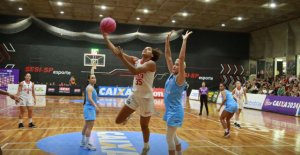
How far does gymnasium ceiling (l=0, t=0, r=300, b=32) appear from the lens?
20.5 meters

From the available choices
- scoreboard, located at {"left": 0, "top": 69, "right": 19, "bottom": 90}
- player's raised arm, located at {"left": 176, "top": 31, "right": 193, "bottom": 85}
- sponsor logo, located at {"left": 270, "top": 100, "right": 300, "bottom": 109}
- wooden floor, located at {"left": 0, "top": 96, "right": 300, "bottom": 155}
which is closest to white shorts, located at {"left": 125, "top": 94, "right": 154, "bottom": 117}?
player's raised arm, located at {"left": 176, "top": 31, "right": 193, "bottom": 85}

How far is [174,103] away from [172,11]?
18.6m

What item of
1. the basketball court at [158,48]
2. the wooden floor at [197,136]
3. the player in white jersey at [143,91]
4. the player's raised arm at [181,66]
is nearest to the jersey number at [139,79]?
the player in white jersey at [143,91]

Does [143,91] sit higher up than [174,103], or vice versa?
[143,91]

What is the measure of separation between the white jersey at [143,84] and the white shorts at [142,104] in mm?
76

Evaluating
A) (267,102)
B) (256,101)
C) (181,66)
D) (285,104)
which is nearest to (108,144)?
(181,66)

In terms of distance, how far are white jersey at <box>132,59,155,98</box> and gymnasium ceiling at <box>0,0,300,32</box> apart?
51.3 feet

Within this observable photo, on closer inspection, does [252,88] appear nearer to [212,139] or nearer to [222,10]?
[222,10]

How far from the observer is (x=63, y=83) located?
86.3 feet

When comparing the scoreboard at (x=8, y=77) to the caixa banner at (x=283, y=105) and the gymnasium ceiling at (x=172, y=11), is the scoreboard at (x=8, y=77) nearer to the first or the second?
the gymnasium ceiling at (x=172, y=11)

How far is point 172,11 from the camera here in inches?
898

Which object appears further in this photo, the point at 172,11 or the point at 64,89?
the point at 64,89

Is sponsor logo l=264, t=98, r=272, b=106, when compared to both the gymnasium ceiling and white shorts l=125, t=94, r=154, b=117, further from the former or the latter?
white shorts l=125, t=94, r=154, b=117

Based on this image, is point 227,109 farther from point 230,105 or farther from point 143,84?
point 143,84
